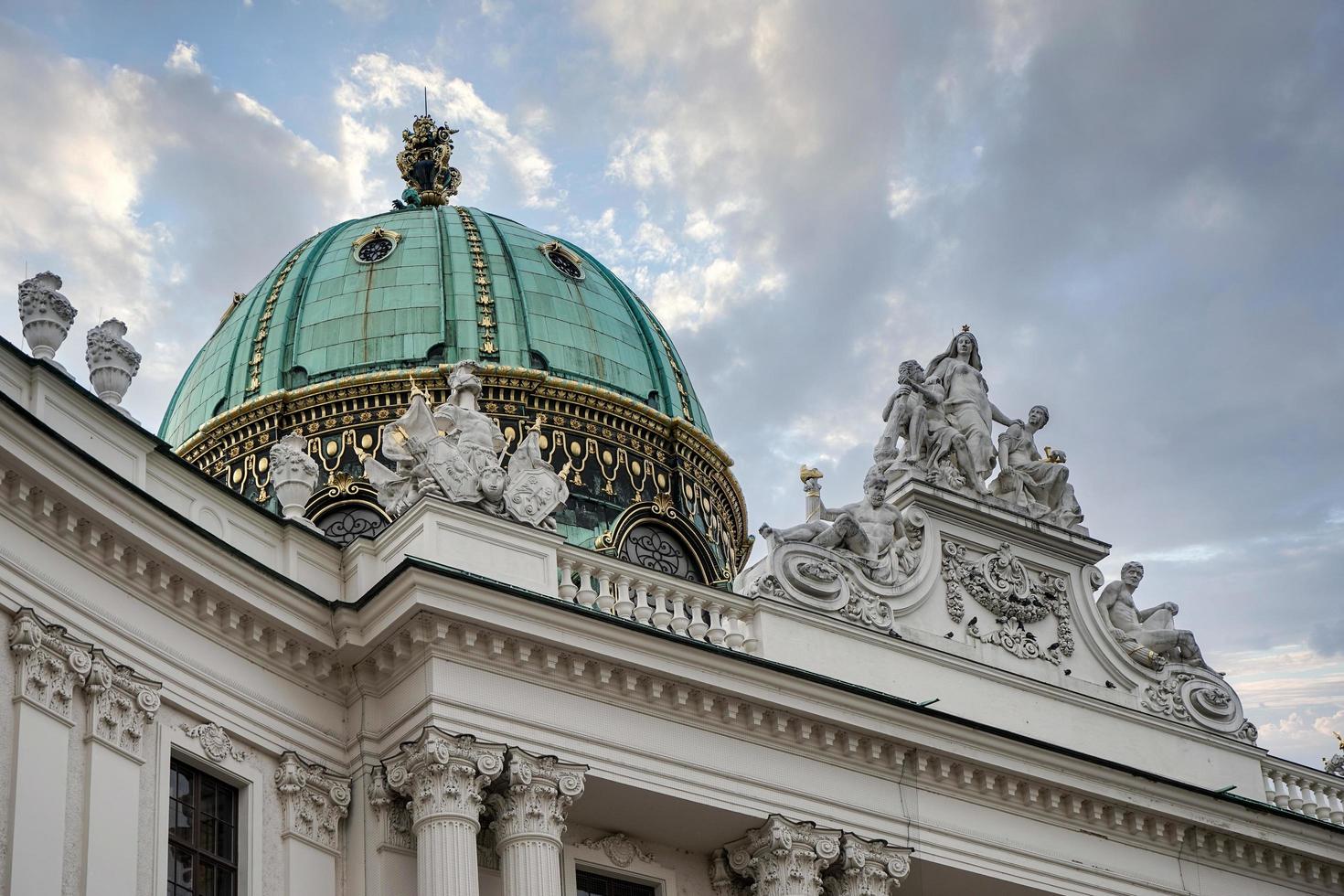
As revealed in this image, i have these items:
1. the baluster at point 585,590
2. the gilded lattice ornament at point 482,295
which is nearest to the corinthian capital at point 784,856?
the baluster at point 585,590

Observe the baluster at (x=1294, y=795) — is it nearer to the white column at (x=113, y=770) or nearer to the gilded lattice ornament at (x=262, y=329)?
the white column at (x=113, y=770)

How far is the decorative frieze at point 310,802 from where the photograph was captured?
2136 centimetres

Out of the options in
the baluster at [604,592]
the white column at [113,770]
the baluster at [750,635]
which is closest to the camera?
the white column at [113,770]

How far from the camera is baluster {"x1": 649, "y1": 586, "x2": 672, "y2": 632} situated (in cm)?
2381

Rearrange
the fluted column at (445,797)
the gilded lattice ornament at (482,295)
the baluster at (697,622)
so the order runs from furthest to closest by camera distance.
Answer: the gilded lattice ornament at (482,295) → the baluster at (697,622) → the fluted column at (445,797)

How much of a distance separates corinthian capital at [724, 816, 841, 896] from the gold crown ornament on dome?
1826 cm

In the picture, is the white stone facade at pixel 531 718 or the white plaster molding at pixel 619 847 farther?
the white plaster molding at pixel 619 847

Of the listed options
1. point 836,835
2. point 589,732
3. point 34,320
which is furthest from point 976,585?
point 34,320

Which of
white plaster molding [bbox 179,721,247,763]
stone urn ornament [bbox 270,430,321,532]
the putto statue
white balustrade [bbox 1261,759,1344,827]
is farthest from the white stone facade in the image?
stone urn ornament [bbox 270,430,321,532]

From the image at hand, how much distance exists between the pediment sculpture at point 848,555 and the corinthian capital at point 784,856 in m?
3.04

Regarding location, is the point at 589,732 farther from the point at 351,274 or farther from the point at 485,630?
the point at 351,274

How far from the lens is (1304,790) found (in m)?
29.0

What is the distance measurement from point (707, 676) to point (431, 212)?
1578 cm

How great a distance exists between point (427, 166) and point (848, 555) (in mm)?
15577
